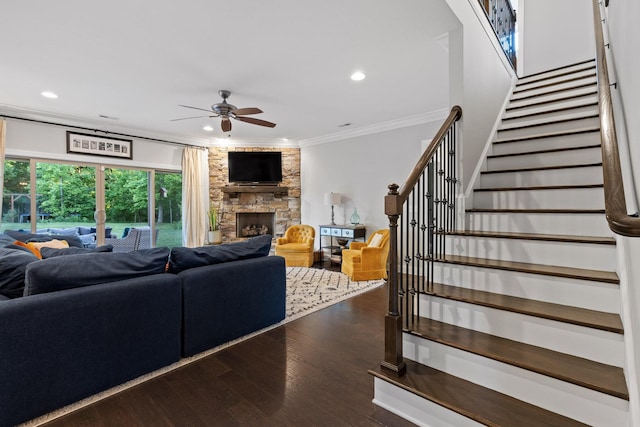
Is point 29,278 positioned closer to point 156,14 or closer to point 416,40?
point 156,14

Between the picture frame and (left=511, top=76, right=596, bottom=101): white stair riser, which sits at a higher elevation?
(left=511, top=76, right=596, bottom=101): white stair riser

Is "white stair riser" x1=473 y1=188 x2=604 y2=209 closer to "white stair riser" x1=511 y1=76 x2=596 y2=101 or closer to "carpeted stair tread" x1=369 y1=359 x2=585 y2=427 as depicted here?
"carpeted stair tread" x1=369 y1=359 x2=585 y2=427

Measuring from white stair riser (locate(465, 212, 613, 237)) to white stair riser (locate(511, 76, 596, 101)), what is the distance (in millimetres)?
2504

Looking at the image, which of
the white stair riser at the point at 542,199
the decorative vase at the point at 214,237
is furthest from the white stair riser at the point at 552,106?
the decorative vase at the point at 214,237

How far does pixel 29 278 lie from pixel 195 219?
4.94 m

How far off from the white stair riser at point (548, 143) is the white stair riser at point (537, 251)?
1.34 metres

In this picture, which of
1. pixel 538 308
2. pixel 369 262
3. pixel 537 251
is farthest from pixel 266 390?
pixel 369 262

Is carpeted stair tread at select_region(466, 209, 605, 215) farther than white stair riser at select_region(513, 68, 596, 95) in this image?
No

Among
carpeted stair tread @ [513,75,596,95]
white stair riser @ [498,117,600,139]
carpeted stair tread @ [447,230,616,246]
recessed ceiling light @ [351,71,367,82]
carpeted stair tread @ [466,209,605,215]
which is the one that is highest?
carpeted stair tread @ [513,75,596,95]

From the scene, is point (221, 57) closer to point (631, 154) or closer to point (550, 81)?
point (631, 154)

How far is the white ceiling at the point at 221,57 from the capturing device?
245cm

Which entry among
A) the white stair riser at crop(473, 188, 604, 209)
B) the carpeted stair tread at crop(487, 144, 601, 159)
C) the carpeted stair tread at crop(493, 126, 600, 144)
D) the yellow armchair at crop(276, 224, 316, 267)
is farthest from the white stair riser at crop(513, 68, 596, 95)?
the yellow armchair at crop(276, 224, 316, 267)

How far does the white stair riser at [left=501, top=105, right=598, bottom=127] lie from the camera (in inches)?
123

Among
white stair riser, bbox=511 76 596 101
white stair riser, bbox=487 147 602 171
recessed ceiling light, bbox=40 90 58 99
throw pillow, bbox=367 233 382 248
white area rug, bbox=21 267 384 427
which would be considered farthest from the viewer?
throw pillow, bbox=367 233 382 248
